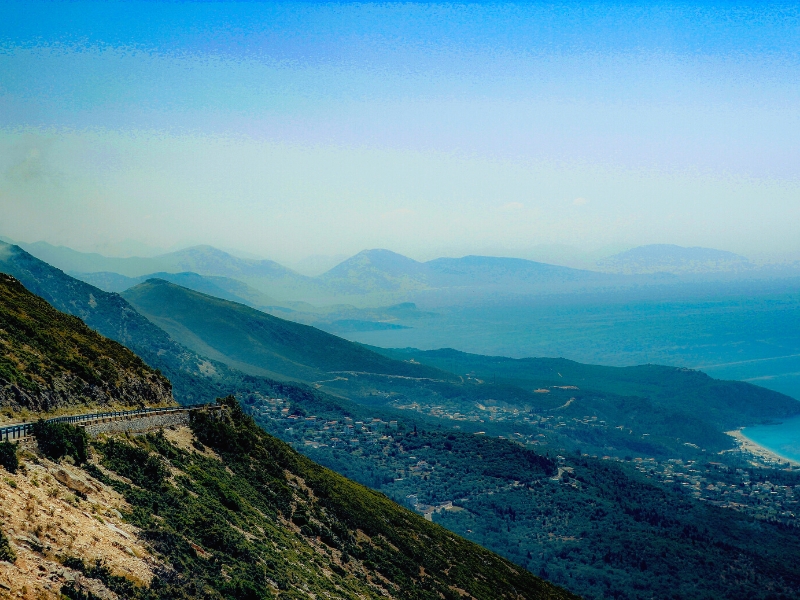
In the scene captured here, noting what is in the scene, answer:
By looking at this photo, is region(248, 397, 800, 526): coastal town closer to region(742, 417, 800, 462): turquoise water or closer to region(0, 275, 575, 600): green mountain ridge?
region(742, 417, 800, 462): turquoise water

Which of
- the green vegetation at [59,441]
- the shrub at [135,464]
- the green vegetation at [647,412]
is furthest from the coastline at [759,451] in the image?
the green vegetation at [59,441]

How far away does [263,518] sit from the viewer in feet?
87.6

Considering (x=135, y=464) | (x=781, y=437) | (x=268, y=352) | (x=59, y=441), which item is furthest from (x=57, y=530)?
(x=781, y=437)

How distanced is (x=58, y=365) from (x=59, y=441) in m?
12.3

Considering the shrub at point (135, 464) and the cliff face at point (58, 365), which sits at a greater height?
the cliff face at point (58, 365)

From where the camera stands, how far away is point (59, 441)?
18891 mm

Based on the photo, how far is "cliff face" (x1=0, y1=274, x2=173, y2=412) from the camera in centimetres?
2648

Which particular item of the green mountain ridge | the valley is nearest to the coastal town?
the valley

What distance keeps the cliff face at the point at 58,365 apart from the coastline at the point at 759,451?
138 metres

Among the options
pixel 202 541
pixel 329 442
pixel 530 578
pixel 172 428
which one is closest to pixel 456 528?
pixel 530 578

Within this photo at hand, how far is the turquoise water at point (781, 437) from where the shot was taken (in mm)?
158500

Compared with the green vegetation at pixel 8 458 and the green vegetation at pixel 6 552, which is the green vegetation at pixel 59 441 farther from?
the green vegetation at pixel 6 552

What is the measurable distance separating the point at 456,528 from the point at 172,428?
165ft

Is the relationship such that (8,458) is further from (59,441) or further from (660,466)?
(660,466)
